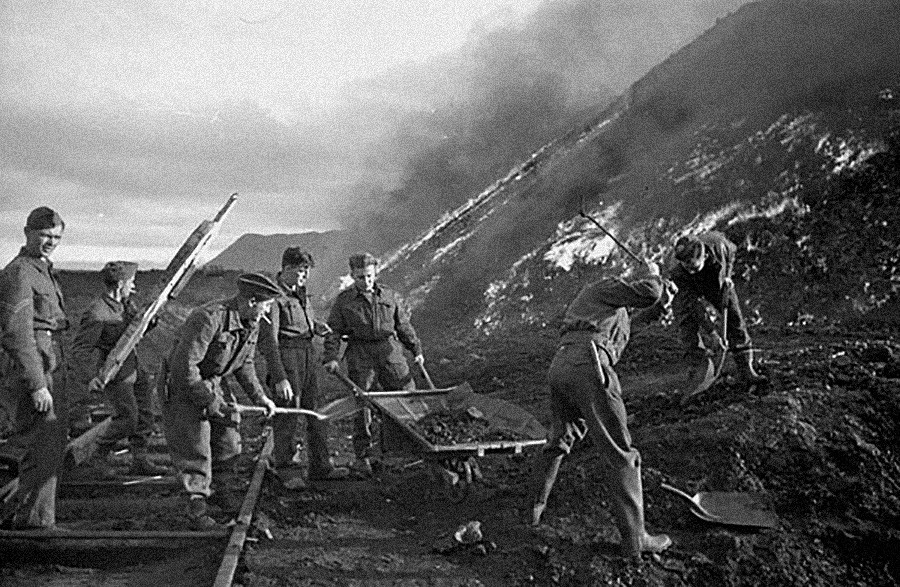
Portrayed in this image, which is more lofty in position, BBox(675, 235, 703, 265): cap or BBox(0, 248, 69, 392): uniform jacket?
BBox(675, 235, 703, 265): cap

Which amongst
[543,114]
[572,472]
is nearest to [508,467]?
[572,472]

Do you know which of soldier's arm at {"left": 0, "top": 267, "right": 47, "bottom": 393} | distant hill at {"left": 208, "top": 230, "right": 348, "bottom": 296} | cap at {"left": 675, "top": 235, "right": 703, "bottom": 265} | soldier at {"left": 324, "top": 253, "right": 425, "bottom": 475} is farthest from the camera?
distant hill at {"left": 208, "top": 230, "right": 348, "bottom": 296}

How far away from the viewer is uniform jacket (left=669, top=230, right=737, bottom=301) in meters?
6.50

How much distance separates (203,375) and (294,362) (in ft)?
4.18

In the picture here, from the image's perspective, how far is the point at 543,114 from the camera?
26016mm

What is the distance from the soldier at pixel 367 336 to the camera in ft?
21.7

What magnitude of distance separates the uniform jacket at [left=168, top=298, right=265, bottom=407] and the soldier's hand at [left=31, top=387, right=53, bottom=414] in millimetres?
740

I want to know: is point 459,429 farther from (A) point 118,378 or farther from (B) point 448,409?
(A) point 118,378

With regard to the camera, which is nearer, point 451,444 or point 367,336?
point 451,444

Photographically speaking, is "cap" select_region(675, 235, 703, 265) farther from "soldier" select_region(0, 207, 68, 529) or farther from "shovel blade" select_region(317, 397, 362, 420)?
"soldier" select_region(0, 207, 68, 529)

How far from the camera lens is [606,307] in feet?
14.8

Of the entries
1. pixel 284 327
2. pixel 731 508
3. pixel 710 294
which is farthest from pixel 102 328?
pixel 731 508

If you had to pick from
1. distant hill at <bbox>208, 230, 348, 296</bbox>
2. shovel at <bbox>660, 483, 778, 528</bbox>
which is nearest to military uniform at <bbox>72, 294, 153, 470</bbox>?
shovel at <bbox>660, 483, 778, 528</bbox>

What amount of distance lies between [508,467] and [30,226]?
4.02m
